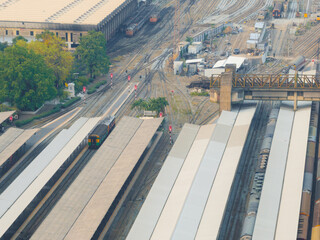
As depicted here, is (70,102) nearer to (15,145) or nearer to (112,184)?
(15,145)

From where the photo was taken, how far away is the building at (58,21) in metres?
177

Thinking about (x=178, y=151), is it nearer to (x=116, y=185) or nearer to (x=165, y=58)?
(x=116, y=185)

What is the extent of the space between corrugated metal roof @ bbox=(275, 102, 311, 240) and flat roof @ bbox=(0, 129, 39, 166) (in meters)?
48.3

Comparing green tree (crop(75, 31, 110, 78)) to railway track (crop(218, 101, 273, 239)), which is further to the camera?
green tree (crop(75, 31, 110, 78))

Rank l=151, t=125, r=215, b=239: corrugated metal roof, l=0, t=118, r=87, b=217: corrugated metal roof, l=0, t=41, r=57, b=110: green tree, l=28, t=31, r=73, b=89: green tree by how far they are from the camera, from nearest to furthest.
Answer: l=151, t=125, r=215, b=239: corrugated metal roof, l=0, t=118, r=87, b=217: corrugated metal roof, l=0, t=41, r=57, b=110: green tree, l=28, t=31, r=73, b=89: green tree

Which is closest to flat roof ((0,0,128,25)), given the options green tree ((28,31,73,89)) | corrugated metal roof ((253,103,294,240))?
green tree ((28,31,73,89))

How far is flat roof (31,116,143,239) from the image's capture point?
3241 inches

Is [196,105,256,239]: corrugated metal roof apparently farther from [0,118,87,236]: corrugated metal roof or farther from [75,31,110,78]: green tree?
[75,31,110,78]: green tree

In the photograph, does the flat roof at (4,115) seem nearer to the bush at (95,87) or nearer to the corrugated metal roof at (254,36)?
the bush at (95,87)

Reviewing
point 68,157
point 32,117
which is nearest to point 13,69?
point 32,117

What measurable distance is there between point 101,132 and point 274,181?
127ft

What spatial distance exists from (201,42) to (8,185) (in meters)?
99.4

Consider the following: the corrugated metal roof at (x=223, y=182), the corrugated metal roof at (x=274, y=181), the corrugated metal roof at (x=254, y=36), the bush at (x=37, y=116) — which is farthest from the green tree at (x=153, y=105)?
the corrugated metal roof at (x=254, y=36)

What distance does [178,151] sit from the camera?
102688 millimetres
